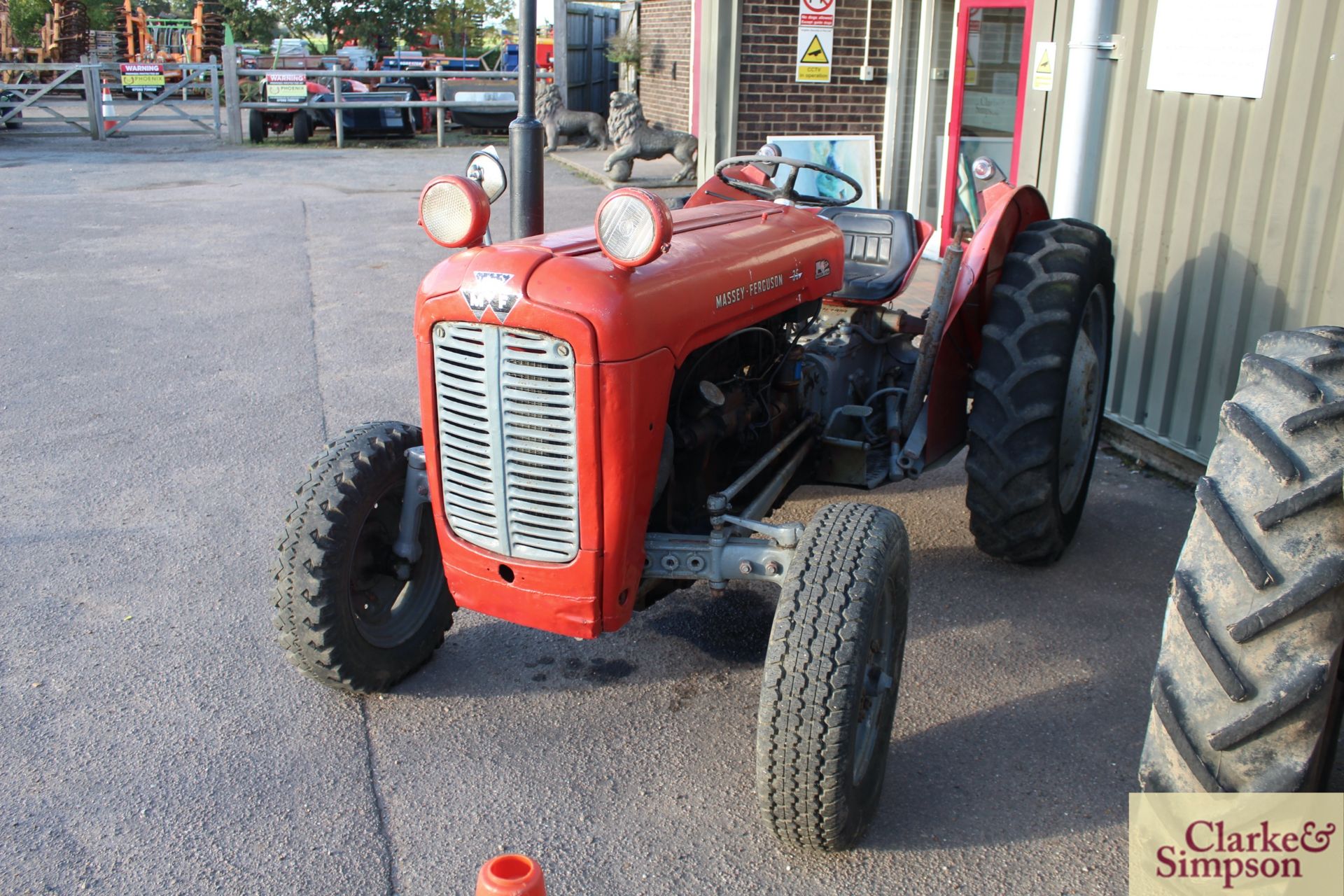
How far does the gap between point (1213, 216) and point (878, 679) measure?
10.8ft

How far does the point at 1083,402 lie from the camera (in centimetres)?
459

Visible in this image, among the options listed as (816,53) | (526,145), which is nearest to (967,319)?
(526,145)

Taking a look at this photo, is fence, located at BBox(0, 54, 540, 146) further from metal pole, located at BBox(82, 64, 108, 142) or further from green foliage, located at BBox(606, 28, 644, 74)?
green foliage, located at BBox(606, 28, 644, 74)

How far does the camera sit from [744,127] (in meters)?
12.4

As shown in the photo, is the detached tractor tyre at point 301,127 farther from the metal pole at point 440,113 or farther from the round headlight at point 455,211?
the round headlight at point 455,211

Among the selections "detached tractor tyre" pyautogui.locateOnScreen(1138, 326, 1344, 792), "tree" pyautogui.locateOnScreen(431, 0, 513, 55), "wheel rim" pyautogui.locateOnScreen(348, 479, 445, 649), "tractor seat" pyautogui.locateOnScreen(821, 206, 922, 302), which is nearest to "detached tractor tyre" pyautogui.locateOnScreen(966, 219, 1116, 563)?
"tractor seat" pyautogui.locateOnScreen(821, 206, 922, 302)

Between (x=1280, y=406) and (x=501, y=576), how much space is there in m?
1.94

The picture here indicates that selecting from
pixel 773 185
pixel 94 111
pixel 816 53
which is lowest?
pixel 94 111

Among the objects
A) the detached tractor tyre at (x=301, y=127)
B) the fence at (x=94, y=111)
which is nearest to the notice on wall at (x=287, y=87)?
the detached tractor tyre at (x=301, y=127)

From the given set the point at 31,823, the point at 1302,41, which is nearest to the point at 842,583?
the point at 31,823

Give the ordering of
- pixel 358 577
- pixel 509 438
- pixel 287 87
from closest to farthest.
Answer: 1. pixel 509 438
2. pixel 358 577
3. pixel 287 87

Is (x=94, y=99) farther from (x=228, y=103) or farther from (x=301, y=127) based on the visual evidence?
(x=301, y=127)

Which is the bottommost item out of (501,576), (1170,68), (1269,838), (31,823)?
(31,823)

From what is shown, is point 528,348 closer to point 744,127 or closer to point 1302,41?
point 1302,41
